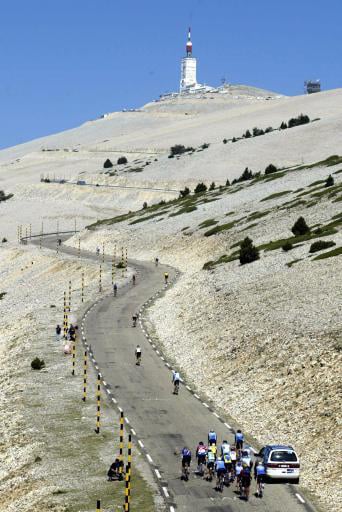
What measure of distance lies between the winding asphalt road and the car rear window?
101 centimetres

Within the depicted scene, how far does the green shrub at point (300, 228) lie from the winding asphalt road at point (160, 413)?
19.3 metres

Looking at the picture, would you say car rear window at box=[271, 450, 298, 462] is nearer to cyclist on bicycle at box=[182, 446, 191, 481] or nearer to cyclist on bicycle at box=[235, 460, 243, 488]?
cyclist on bicycle at box=[235, 460, 243, 488]

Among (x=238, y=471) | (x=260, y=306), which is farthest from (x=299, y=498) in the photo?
(x=260, y=306)

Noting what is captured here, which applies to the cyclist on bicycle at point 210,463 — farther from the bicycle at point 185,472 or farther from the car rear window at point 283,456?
the car rear window at point 283,456

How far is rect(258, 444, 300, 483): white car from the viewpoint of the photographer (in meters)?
37.3

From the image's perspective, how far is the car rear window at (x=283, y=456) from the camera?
123ft

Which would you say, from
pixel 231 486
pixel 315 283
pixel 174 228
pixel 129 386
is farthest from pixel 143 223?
pixel 231 486

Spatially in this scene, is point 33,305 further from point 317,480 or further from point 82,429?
point 317,480

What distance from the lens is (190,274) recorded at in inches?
3799

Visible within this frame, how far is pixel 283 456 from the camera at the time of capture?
3753cm

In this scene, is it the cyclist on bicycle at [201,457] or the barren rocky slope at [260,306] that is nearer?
the cyclist on bicycle at [201,457]

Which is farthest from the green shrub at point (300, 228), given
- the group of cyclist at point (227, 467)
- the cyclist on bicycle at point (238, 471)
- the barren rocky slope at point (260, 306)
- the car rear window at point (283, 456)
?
the cyclist on bicycle at point (238, 471)

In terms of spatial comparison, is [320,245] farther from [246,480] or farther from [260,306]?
[246,480]

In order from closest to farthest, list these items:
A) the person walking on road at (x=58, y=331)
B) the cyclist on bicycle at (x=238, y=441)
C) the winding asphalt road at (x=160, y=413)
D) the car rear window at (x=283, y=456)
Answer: the winding asphalt road at (x=160, y=413), the car rear window at (x=283, y=456), the cyclist on bicycle at (x=238, y=441), the person walking on road at (x=58, y=331)
